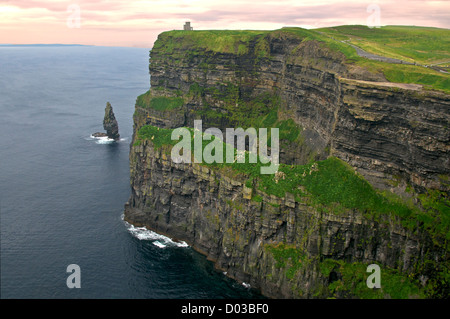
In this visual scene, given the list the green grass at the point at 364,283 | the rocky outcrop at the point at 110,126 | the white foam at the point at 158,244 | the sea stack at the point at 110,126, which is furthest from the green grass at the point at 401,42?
the sea stack at the point at 110,126

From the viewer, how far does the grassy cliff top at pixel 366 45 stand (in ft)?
229

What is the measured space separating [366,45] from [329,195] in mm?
49771

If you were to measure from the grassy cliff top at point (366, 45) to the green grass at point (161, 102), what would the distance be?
1564 cm

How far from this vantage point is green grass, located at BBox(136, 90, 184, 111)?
12406 centimetres

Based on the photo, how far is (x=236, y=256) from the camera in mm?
71438

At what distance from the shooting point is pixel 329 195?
64.2m

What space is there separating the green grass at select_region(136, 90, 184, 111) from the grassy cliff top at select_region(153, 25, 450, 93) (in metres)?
15.6

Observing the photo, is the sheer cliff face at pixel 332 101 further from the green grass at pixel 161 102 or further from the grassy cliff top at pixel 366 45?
the green grass at pixel 161 102

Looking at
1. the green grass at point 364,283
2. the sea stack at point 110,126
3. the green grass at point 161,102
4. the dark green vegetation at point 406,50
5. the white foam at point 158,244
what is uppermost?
the dark green vegetation at point 406,50
